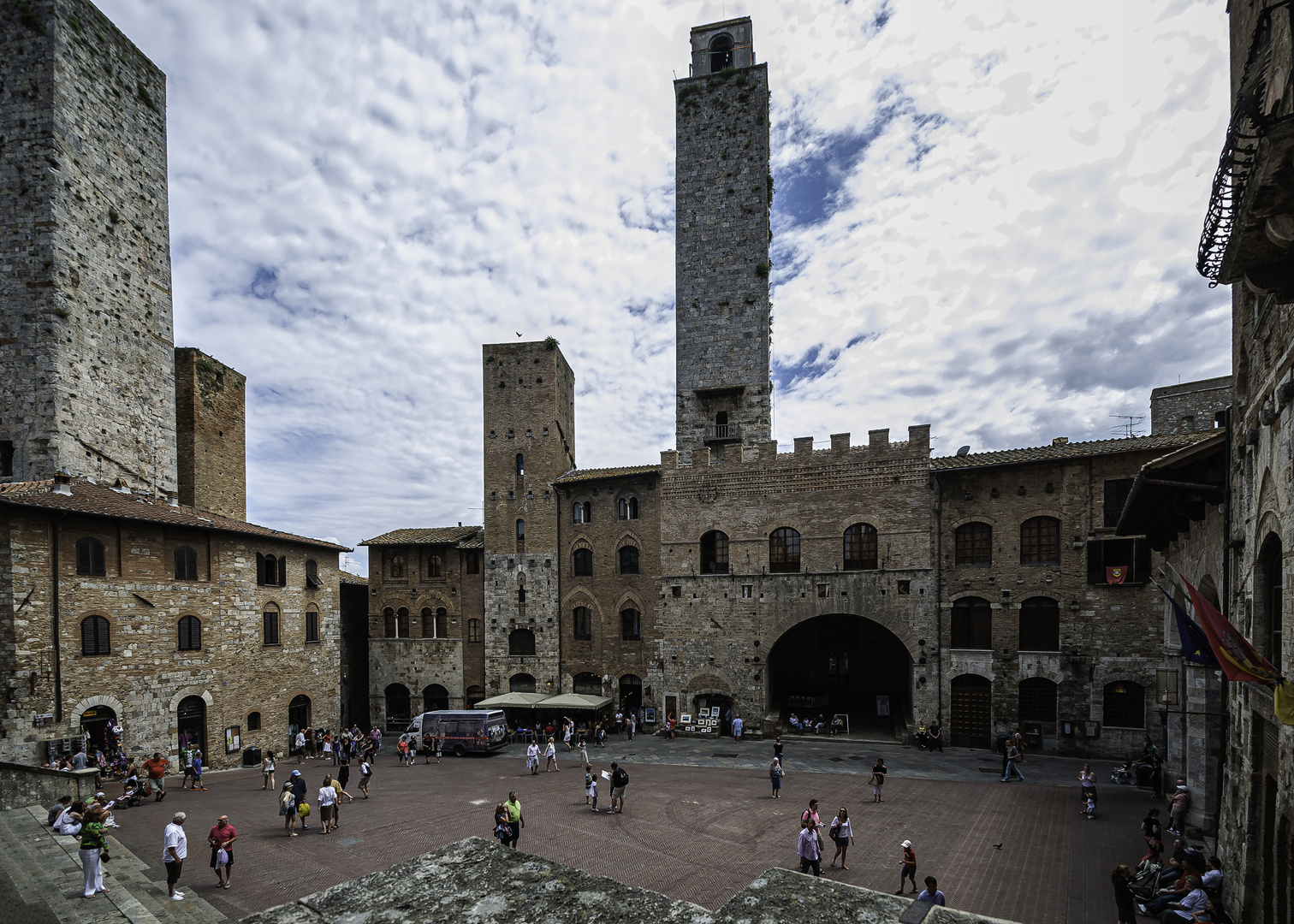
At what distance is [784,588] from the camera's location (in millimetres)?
28328

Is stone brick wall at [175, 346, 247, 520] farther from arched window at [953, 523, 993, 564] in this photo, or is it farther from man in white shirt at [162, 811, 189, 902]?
arched window at [953, 523, 993, 564]

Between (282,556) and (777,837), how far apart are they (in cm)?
2369

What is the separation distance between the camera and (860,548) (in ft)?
91.0

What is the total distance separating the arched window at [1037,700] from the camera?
24.9 meters

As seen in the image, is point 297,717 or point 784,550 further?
point 784,550

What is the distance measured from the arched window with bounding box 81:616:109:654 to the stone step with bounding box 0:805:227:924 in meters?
6.91

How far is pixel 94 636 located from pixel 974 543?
31.7 metres

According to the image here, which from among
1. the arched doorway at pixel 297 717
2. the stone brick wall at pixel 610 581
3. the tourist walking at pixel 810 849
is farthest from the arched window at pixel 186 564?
the tourist walking at pixel 810 849

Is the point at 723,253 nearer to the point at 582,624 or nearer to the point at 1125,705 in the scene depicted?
the point at 582,624

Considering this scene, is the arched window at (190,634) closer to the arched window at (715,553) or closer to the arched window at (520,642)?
the arched window at (520,642)

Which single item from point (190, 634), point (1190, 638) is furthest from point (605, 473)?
point (1190, 638)

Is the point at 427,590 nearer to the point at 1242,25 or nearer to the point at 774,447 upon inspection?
the point at 774,447

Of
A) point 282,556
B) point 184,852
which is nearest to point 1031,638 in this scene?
point 184,852

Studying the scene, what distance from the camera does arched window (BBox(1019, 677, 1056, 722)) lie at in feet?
81.7
